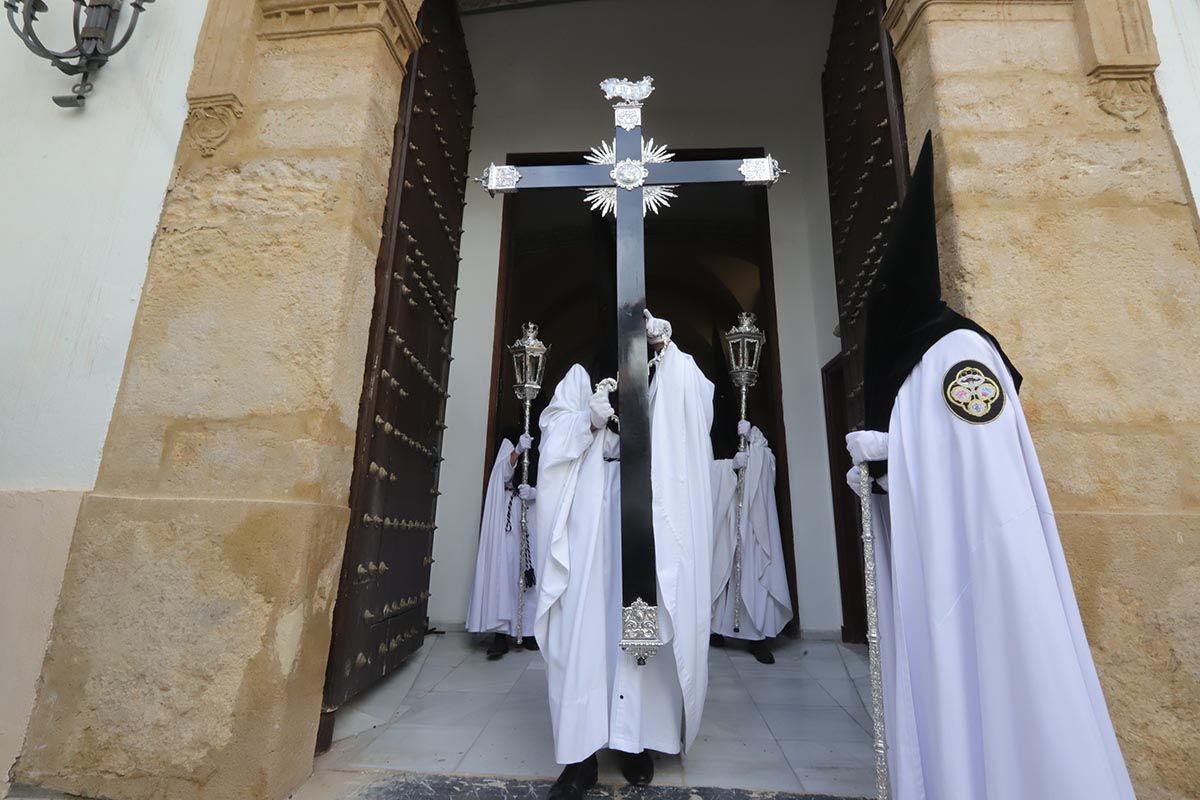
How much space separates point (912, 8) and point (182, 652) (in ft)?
13.1

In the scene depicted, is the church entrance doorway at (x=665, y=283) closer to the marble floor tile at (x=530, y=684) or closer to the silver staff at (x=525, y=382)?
the silver staff at (x=525, y=382)

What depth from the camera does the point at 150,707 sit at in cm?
204

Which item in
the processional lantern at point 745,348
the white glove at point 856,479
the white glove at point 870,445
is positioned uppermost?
the processional lantern at point 745,348

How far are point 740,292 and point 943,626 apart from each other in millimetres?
6470

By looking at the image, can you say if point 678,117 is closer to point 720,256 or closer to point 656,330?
point 720,256

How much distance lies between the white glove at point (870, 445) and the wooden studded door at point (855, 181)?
3.08 ft

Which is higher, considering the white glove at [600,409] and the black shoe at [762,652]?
the white glove at [600,409]

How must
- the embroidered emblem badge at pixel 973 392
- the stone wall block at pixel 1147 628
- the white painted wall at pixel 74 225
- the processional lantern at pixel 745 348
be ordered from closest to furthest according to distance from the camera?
the embroidered emblem badge at pixel 973 392
the stone wall block at pixel 1147 628
the white painted wall at pixel 74 225
the processional lantern at pixel 745 348

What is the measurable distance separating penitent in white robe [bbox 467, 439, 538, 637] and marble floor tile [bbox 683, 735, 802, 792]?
1995 mm

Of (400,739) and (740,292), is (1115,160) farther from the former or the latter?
(740,292)

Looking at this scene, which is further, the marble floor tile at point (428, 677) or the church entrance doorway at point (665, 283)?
the church entrance doorway at point (665, 283)

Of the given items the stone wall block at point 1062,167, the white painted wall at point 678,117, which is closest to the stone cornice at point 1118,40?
the stone wall block at point 1062,167

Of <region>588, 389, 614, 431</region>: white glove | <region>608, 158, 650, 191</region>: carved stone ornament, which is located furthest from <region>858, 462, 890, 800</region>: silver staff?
<region>608, 158, 650, 191</region>: carved stone ornament

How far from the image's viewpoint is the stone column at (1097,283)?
6.48 ft
